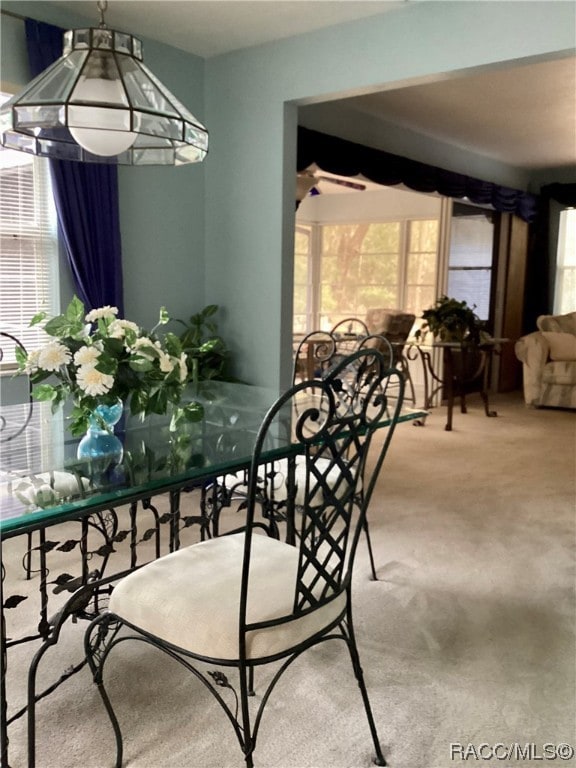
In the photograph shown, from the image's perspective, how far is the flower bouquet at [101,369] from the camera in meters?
1.84

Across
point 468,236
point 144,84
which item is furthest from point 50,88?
point 468,236

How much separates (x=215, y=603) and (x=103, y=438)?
690mm

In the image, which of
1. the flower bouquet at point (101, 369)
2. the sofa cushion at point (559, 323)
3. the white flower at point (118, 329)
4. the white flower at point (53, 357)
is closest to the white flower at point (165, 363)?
the flower bouquet at point (101, 369)

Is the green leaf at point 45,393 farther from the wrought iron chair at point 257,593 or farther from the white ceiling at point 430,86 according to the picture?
the white ceiling at point 430,86

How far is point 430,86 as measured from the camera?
4.68 meters

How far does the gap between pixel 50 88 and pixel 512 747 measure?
2.18m

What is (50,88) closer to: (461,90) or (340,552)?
(340,552)

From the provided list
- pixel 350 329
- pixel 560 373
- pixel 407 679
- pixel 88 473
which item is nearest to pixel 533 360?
pixel 560 373


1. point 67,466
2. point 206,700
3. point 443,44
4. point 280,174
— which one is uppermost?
point 443,44

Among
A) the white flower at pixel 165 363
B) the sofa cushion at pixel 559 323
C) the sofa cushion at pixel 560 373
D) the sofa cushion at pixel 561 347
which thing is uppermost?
the white flower at pixel 165 363

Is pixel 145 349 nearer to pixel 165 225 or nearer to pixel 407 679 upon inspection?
pixel 407 679

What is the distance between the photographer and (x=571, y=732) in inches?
73.2

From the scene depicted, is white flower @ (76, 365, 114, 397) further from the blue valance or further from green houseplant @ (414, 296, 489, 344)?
green houseplant @ (414, 296, 489, 344)

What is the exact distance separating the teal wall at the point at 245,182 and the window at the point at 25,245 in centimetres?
47
